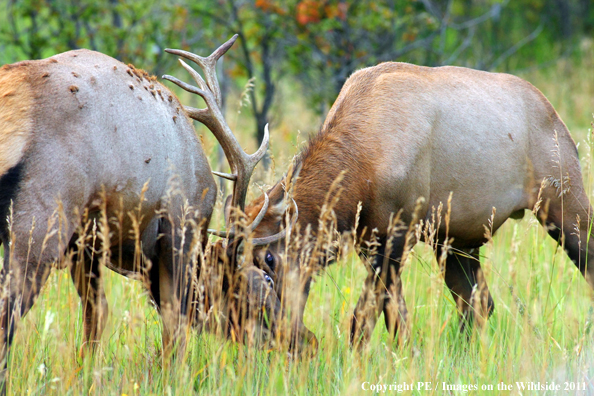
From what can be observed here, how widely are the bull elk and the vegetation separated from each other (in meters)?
0.25

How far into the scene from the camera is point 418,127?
4.16 m

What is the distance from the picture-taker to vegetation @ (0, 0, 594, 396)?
3.13 meters

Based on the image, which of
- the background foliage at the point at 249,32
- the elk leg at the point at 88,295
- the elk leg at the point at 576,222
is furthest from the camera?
the background foliage at the point at 249,32

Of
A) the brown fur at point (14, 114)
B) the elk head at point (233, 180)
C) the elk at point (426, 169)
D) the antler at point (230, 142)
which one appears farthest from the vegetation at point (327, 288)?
the brown fur at point (14, 114)

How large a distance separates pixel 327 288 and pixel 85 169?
7.85 ft

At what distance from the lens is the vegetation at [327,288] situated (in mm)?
3129

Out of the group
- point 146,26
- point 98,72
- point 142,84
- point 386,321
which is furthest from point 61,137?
point 146,26

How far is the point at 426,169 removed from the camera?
164 inches

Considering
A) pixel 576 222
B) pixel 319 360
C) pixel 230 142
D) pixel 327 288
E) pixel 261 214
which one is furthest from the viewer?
pixel 327 288

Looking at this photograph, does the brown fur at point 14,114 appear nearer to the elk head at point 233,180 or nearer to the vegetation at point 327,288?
the vegetation at point 327,288

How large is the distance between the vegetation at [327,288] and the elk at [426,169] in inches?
9.4

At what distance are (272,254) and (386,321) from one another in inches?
37.7

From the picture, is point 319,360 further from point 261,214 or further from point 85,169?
point 85,169

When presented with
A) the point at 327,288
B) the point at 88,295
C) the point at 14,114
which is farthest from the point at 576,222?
the point at 14,114
